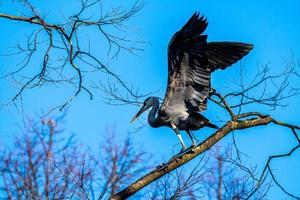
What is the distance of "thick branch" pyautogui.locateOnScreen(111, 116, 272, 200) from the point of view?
735 cm

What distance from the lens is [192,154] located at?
7766 mm

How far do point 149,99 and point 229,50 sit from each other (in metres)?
1.15

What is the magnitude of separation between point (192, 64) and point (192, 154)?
111cm

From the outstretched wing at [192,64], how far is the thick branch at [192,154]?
57 centimetres

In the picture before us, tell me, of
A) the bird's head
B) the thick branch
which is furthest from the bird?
the thick branch

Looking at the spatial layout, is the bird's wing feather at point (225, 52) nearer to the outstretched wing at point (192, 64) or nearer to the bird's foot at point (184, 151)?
the outstretched wing at point (192, 64)

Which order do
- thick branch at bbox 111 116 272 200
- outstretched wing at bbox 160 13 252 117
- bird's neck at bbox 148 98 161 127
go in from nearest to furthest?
thick branch at bbox 111 116 272 200 < outstretched wing at bbox 160 13 252 117 < bird's neck at bbox 148 98 161 127

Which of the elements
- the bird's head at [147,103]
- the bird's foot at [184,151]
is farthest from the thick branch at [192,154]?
the bird's head at [147,103]

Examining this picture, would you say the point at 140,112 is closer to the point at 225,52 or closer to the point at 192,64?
the point at 192,64

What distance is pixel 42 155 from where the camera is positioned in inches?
623

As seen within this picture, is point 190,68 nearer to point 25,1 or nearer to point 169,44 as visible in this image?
point 169,44

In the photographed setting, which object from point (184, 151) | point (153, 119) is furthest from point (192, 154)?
point (153, 119)

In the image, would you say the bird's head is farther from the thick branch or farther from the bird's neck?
the thick branch

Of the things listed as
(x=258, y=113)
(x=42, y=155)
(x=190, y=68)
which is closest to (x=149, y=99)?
(x=190, y=68)
